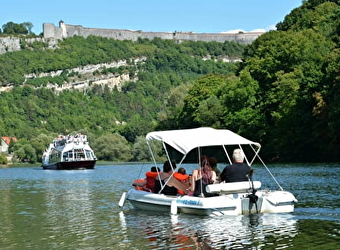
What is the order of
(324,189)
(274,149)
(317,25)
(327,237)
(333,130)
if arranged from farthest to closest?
(317,25) → (274,149) → (333,130) → (324,189) → (327,237)

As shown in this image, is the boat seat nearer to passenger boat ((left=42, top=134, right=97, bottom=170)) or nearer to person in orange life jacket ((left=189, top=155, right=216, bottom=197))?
person in orange life jacket ((left=189, top=155, right=216, bottom=197))

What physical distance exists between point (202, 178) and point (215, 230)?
455 cm

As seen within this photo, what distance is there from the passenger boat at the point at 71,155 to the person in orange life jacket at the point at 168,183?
78.2 metres

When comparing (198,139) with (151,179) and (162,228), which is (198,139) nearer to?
(151,179)

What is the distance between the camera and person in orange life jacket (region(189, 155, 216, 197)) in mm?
28703

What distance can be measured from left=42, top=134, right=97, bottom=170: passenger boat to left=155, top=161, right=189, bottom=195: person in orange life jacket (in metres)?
78.2

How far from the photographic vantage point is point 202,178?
28859 millimetres

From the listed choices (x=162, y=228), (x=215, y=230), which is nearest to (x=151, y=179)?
(x=162, y=228)

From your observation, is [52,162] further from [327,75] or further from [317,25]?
[327,75]

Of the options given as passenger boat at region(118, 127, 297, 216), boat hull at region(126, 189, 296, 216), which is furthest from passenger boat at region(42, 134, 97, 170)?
boat hull at region(126, 189, 296, 216)

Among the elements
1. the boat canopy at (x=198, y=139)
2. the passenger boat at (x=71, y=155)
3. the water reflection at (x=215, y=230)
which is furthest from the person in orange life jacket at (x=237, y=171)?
Result: the passenger boat at (x=71, y=155)

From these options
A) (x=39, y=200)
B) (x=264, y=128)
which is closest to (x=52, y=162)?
(x=264, y=128)

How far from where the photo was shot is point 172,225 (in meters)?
26.3

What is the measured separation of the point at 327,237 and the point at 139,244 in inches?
210
